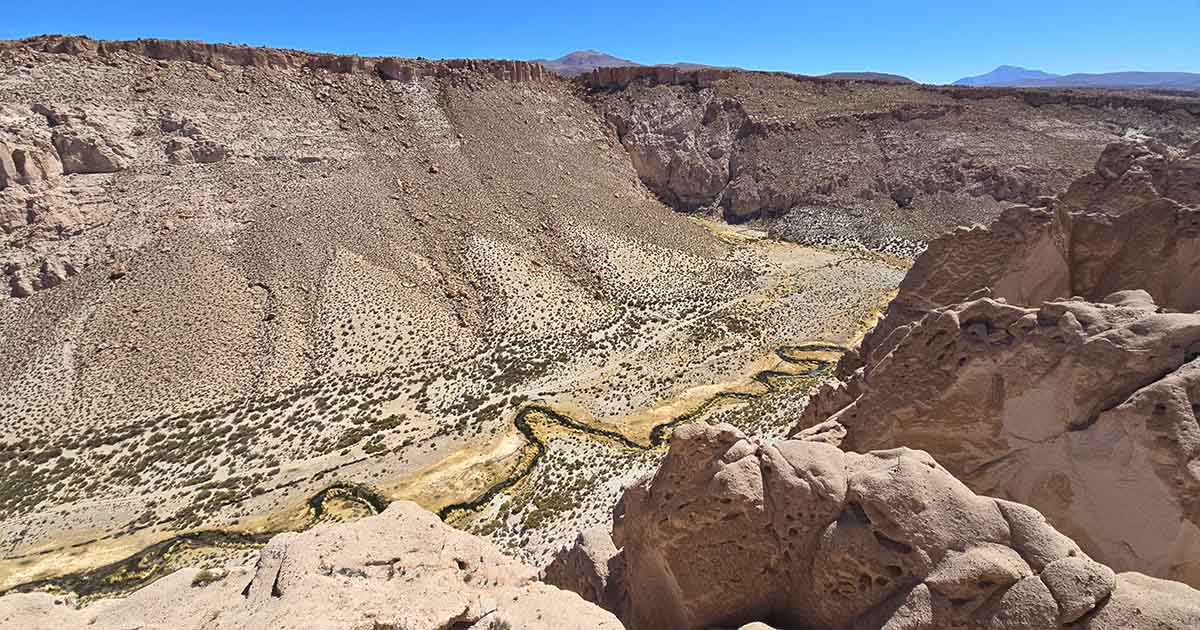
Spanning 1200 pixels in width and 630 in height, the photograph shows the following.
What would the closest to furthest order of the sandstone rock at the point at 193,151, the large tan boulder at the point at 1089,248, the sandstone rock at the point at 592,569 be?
the sandstone rock at the point at 592,569
the large tan boulder at the point at 1089,248
the sandstone rock at the point at 193,151

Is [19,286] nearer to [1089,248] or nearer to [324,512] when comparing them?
[324,512]

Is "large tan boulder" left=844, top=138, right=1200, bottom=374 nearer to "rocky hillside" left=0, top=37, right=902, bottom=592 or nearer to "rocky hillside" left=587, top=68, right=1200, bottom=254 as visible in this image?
"rocky hillside" left=0, top=37, right=902, bottom=592

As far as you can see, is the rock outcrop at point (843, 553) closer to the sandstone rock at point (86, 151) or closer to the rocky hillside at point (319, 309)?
the rocky hillside at point (319, 309)

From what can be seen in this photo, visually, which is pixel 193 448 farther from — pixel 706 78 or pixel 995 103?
pixel 995 103

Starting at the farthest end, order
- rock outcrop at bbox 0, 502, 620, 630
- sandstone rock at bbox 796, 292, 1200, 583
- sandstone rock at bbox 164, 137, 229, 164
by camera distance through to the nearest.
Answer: sandstone rock at bbox 164, 137, 229, 164, sandstone rock at bbox 796, 292, 1200, 583, rock outcrop at bbox 0, 502, 620, 630

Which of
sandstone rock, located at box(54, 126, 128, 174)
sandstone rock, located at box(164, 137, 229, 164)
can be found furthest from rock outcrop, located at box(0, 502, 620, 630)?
sandstone rock, located at box(164, 137, 229, 164)

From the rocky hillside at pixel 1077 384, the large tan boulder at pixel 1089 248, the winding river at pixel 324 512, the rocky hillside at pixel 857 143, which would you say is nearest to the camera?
the rocky hillside at pixel 1077 384

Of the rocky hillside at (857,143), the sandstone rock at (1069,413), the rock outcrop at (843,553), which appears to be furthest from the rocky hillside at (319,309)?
the rocky hillside at (857,143)
